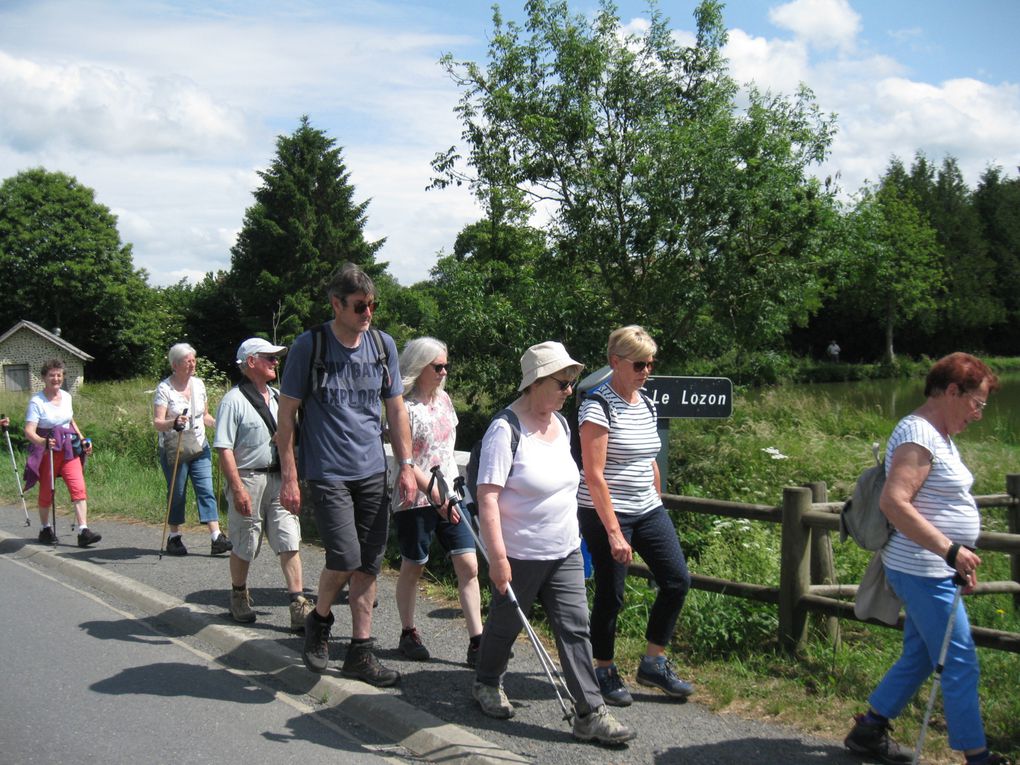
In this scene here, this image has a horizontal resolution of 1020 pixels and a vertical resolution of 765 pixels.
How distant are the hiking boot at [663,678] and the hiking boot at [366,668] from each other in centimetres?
128

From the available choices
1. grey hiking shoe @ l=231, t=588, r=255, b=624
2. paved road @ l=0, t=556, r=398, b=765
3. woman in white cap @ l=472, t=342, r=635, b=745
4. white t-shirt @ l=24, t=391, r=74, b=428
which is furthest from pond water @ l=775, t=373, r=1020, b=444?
white t-shirt @ l=24, t=391, r=74, b=428

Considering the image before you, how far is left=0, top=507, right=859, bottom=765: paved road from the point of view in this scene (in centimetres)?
423

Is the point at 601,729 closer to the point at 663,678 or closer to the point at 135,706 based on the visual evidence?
the point at 663,678

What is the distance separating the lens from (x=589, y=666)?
435 cm

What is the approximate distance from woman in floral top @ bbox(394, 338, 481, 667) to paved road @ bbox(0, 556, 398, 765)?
84cm

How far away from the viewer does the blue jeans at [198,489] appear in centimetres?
870

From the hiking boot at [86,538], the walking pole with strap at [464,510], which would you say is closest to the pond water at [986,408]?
the walking pole with strap at [464,510]

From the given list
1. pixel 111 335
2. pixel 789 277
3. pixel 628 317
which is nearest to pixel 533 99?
pixel 628 317

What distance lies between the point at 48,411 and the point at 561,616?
6.90m

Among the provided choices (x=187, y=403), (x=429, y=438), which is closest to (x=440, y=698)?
(x=429, y=438)

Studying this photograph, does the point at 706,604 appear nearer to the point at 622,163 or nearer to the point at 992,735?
the point at 992,735

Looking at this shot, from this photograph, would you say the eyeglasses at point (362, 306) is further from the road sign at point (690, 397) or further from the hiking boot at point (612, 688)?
the hiking boot at point (612, 688)

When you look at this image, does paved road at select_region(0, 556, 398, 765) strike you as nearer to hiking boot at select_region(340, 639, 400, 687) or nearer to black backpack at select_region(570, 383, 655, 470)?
hiking boot at select_region(340, 639, 400, 687)

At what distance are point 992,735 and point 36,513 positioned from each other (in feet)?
34.3
